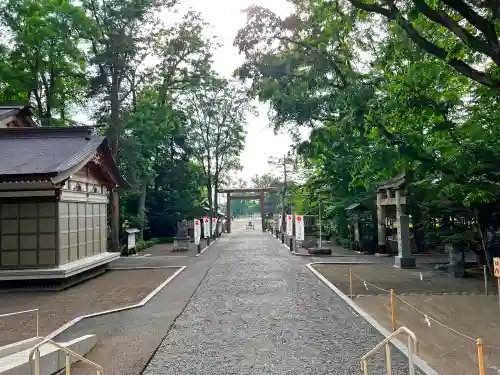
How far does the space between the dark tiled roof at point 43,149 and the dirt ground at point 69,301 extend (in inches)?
145

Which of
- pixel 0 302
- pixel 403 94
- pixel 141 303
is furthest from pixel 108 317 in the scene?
pixel 403 94

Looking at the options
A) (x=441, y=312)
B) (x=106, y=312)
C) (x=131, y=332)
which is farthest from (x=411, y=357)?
(x=106, y=312)

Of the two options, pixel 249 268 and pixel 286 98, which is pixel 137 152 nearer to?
pixel 249 268

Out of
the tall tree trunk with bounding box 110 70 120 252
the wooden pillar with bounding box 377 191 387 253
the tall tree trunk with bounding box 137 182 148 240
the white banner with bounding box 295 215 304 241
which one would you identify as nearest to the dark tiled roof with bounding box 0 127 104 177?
the tall tree trunk with bounding box 110 70 120 252

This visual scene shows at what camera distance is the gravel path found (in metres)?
6.55

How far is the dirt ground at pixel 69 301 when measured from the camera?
9.02m

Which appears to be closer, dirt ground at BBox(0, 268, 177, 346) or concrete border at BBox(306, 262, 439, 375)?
concrete border at BBox(306, 262, 439, 375)

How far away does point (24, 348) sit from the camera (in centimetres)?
697

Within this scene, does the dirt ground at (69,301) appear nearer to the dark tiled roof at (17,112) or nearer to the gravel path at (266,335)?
the gravel path at (266,335)

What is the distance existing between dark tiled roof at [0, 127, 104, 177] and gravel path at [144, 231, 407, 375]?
241 inches

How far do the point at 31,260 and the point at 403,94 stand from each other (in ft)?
41.2

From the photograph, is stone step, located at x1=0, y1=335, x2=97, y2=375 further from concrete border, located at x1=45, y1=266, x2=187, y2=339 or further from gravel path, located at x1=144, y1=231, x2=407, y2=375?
concrete border, located at x1=45, y1=266, x2=187, y2=339

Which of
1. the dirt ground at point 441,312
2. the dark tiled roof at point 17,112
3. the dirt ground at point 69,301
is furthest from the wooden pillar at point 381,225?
the dark tiled roof at point 17,112

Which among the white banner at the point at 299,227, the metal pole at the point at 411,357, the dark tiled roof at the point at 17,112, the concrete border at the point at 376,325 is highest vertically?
the dark tiled roof at the point at 17,112
